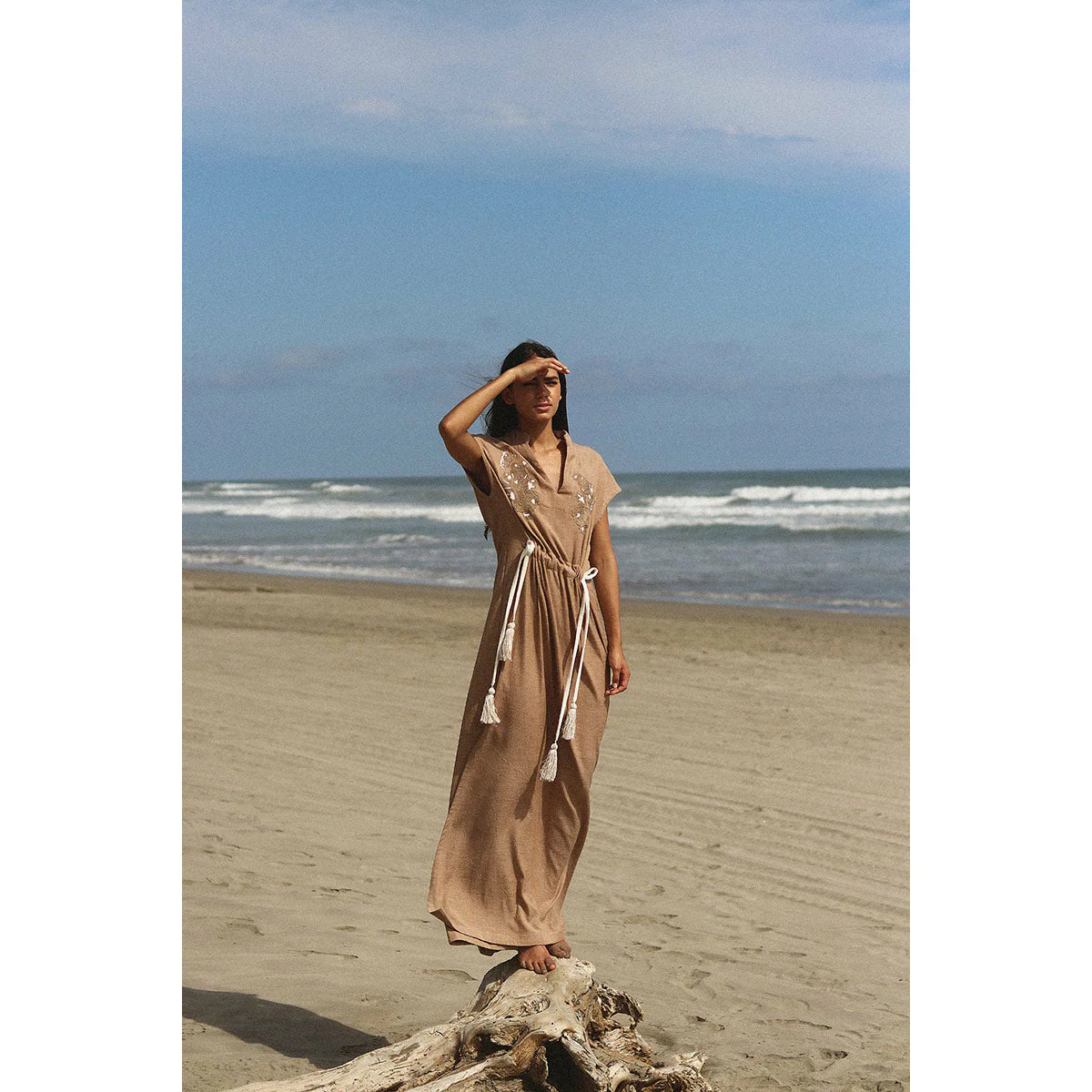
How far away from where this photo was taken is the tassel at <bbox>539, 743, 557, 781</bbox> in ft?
11.6

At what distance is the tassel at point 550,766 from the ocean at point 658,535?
505 inches

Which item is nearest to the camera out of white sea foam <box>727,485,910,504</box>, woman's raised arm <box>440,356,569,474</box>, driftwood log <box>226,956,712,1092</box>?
driftwood log <box>226,956,712,1092</box>

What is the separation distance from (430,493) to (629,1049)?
39886 mm

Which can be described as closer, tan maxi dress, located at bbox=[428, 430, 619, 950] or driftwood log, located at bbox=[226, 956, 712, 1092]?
driftwood log, located at bbox=[226, 956, 712, 1092]

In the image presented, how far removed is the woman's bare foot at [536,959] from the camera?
3.63 metres

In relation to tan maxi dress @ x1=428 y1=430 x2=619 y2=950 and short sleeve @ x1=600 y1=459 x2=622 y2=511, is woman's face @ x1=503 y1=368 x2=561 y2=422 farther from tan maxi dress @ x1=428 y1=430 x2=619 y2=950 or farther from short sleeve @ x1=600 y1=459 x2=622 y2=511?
short sleeve @ x1=600 y1=459 x2=622 y2=511

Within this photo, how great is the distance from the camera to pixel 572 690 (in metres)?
3.63

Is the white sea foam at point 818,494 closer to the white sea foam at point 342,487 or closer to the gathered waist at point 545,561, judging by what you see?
the white sea foam at point 342,487

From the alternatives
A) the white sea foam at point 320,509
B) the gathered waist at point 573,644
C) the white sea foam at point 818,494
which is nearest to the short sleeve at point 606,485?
the gathered waist at point 573,644

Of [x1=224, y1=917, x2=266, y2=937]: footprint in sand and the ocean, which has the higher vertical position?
the ocean

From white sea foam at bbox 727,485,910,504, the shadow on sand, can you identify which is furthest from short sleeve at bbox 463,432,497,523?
white sea foam at bbox 727,485,910,504

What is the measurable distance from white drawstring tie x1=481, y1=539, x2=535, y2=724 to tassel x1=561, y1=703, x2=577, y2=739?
0.64ft

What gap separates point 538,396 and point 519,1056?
187 cm

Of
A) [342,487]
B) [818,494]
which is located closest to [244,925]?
[818,494]
